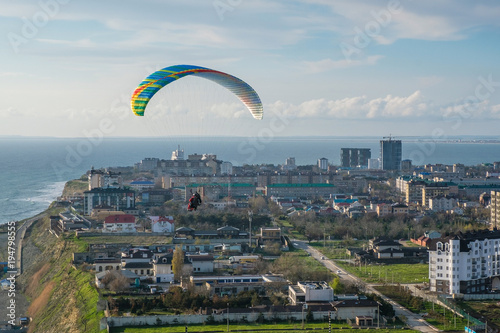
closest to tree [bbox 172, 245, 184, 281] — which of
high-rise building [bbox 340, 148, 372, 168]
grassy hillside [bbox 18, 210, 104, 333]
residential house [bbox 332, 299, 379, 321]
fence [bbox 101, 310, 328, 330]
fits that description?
grassy hillside [bbox 18, 210, 104, 333]

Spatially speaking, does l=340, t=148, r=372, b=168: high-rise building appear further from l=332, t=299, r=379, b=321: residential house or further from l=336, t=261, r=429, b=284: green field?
l=332, t=299, r=379, b=321: residential house

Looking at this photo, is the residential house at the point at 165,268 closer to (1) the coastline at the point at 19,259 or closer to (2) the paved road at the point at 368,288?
(1) the coastline at the point at 19,259

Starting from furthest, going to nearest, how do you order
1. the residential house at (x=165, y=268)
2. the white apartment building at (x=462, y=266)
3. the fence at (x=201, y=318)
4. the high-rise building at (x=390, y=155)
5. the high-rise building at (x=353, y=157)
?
1. the high-rise building at (x=353, y=157)
2. the high-rise building at (x=390, y=155)
3. the residential house at (x=165, y=268)
4. the white apartment building at (x=462, y=266)
5. the fence at (x=201, y=318)

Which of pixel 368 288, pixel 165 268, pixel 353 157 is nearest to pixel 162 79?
pixel 165 268

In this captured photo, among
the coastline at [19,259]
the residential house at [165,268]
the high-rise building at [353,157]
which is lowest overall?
the coastline at [19,259]

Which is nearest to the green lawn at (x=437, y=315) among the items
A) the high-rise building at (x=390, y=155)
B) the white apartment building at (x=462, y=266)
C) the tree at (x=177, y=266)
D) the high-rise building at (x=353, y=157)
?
the white apartment building at (x=462, y=266)

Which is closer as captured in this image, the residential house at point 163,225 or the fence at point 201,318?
the fence at point 201,318

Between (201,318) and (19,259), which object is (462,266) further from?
(19,259)
